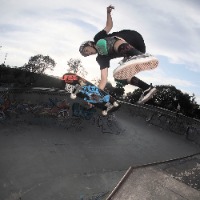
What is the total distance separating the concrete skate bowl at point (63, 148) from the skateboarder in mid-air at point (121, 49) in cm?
320

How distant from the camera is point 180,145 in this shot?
14383 mm

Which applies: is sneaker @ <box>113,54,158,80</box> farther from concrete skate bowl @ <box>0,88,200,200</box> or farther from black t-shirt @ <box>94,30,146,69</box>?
concrete skate bowl @ <box>0,88,200,200</box>

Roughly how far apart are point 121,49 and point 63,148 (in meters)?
4.94

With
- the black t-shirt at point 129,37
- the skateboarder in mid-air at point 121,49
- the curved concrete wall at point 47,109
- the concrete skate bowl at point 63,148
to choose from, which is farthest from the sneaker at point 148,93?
the curved concrete wall at point 47,109

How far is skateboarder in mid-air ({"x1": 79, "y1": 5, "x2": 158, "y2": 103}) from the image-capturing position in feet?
15.0

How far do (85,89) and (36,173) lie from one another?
2717 mm

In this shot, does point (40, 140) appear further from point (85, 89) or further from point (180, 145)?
point (180, 145)

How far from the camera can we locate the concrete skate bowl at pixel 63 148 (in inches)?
247

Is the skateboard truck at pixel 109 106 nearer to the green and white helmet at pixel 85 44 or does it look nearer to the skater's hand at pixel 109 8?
the green and white helmet at pixel 85 44

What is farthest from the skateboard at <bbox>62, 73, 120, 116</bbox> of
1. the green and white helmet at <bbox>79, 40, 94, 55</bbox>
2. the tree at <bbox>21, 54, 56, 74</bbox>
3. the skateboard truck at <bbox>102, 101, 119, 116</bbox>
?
the tree at <bbox>21, 54, 56, 74</bbox>

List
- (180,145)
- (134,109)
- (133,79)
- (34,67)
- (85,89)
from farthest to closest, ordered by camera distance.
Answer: (34,67) < (134,109) < (180,145) < (85,89) < (133,79)

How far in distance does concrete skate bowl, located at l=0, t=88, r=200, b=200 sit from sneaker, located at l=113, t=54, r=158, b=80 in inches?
126

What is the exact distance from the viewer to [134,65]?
4.55 metres

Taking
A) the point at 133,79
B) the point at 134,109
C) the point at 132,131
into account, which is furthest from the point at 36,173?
the point at 134,109
